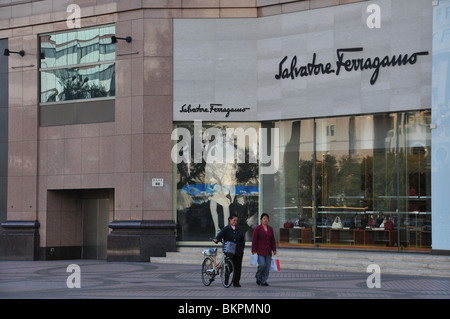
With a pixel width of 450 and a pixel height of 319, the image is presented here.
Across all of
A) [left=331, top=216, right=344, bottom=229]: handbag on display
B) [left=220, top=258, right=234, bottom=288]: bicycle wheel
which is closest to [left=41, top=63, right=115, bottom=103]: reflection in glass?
[left=331, top=216, right=344, bottom=229]: handbag on display

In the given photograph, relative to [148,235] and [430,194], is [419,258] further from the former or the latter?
[148,235]

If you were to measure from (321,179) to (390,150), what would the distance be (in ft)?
9.04

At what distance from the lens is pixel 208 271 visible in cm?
1828

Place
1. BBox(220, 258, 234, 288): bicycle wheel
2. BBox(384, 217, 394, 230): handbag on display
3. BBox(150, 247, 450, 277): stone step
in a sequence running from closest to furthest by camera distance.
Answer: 1. BBox(220, 258, 234, 288): bicycle wheel
2. BBox(150, 247, 450, 277): stone step
3. BBox(384, 217, 394, 230): handbag on display

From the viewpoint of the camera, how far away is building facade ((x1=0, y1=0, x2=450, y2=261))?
979 inches

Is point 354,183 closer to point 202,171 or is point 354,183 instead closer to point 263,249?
point 202,171

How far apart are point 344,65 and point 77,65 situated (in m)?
10.5

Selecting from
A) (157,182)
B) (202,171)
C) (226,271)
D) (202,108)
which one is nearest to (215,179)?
(202,171)

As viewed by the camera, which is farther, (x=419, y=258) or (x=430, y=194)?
(x=430, y=194)

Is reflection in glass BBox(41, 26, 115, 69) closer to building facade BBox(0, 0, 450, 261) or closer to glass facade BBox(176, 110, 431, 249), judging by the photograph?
building facade BBox(0, 0, 450, 261)

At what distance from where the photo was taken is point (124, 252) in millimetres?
26938

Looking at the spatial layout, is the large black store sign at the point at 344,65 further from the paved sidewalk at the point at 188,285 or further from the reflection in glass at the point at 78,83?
the paved sidewalk at the point at 188,285

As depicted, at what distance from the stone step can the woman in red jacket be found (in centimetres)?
463
